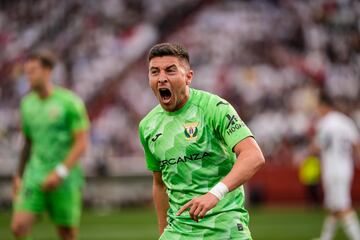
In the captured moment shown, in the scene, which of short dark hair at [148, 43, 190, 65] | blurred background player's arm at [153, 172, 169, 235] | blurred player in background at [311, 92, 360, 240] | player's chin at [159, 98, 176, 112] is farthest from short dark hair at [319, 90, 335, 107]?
short dark hair at [148, 43, 190, 65]

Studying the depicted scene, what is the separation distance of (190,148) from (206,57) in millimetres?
20702

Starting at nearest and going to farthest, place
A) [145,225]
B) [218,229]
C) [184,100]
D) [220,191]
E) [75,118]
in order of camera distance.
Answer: [220,191], [218,229], [184,100], [75,118], [145,225]

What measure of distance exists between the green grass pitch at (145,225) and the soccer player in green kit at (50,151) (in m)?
4.63

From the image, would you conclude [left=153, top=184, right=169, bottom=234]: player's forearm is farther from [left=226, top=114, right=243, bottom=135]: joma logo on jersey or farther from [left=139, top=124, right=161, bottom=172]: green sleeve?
[left=226, top=114, right=243, bottom=135]: joma logo on jersey

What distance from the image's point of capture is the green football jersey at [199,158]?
212 inches

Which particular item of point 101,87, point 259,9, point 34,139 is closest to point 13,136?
point 101,87

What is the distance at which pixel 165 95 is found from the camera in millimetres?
5402

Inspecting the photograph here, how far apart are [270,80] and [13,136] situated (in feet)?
27.3

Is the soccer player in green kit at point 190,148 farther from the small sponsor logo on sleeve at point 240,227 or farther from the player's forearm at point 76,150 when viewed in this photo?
the player's forearm at point 76,150

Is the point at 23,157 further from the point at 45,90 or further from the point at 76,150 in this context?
the point at 45,90

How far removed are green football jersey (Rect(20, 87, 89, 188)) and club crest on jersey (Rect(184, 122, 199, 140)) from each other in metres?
4.09

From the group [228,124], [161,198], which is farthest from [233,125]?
[161,198]

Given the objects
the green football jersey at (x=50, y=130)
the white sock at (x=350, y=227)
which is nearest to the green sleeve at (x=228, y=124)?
the green football jersey at (x=50, y=130)

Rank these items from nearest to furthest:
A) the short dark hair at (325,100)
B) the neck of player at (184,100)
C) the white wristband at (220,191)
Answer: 1. the white wristband at (220,191)
2. the neck of player at (184,100)
3. the short dark hair at (325,100)
